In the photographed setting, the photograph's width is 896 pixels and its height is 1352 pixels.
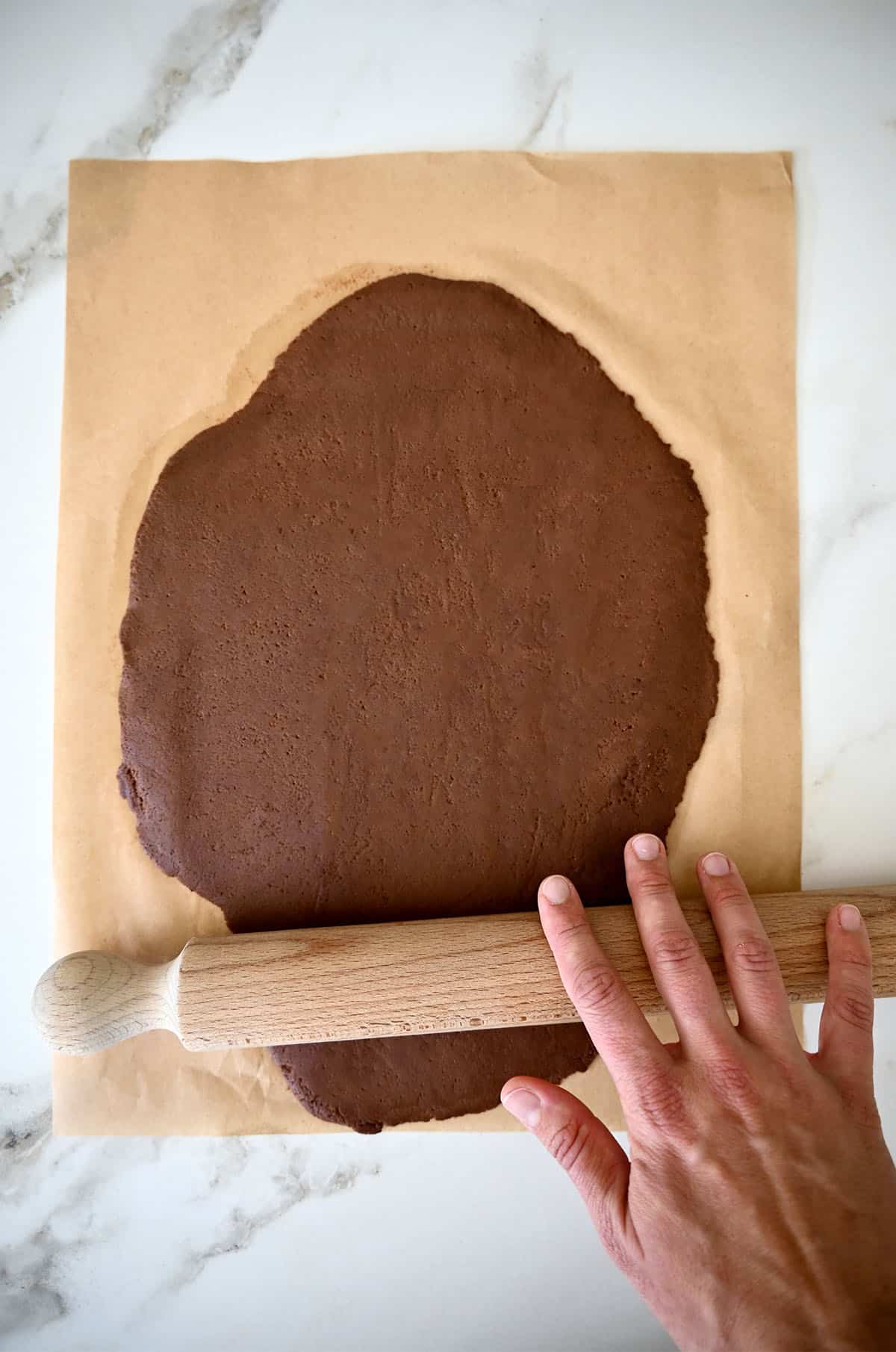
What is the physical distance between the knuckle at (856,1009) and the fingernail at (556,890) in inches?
12.8

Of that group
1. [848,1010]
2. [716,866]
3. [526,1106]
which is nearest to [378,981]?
[526,1106]

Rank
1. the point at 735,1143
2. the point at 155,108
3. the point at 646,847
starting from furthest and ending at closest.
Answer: the point at 155,108 → the point at 646,847 → the point at 735,1143

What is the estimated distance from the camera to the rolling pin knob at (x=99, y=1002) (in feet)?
3.19

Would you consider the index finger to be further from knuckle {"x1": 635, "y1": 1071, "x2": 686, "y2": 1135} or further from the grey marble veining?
the grey marble veining

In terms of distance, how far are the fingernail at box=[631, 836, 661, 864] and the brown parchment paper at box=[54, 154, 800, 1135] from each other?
0.09 meters

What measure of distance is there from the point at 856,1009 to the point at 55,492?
120cm

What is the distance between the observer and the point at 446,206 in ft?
3.63

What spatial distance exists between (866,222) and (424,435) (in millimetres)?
686

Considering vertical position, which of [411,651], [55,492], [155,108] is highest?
[155,108]

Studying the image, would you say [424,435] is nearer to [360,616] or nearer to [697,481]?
[360,616]

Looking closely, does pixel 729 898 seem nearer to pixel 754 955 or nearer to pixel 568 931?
pixel 754 955

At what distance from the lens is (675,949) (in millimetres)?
912

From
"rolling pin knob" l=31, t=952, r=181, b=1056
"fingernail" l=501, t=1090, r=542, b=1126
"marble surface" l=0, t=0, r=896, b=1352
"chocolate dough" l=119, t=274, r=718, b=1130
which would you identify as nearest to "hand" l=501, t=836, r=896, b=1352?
"fingernail" l=501, t=1090, r=542, b=1126

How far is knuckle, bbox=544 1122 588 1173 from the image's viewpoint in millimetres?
845
